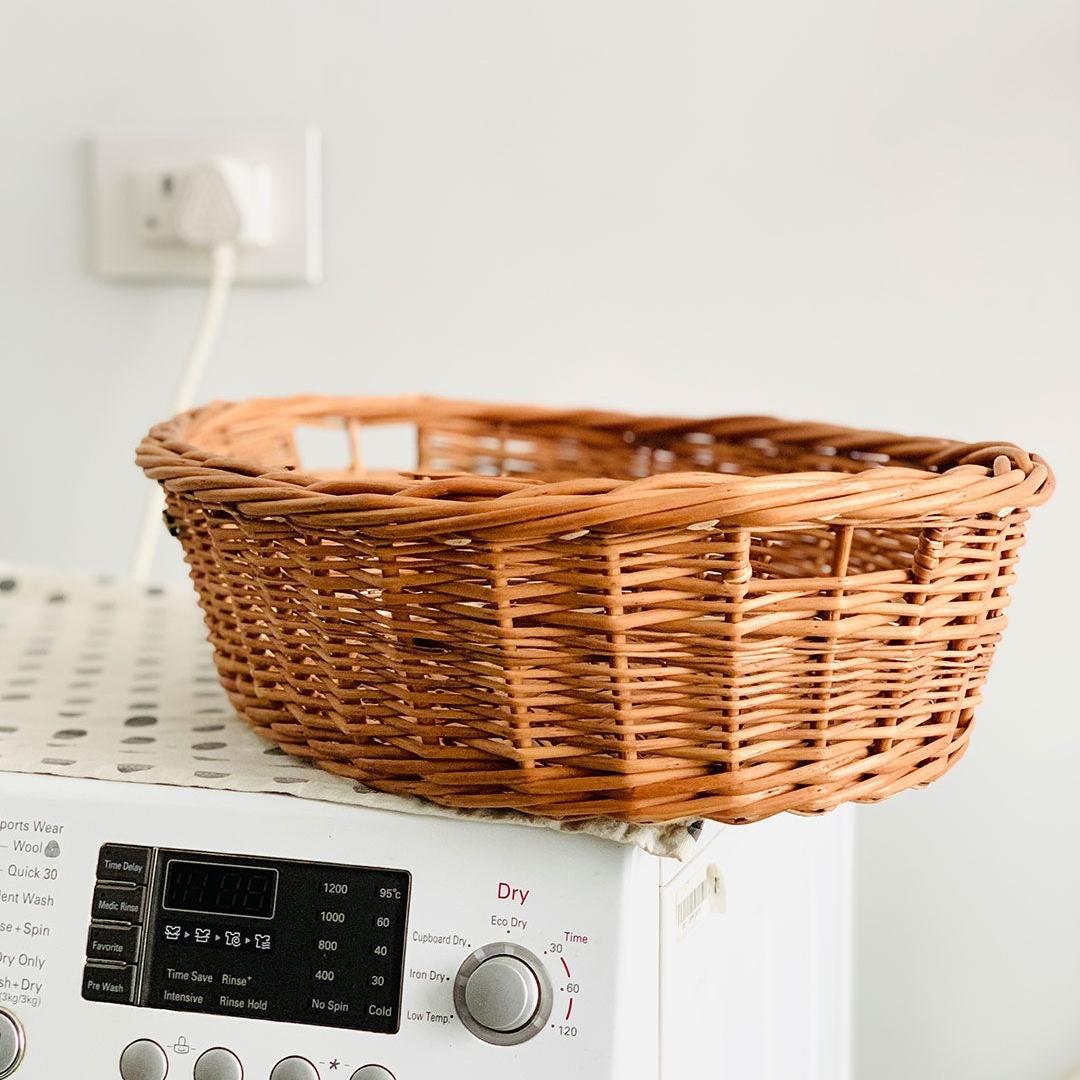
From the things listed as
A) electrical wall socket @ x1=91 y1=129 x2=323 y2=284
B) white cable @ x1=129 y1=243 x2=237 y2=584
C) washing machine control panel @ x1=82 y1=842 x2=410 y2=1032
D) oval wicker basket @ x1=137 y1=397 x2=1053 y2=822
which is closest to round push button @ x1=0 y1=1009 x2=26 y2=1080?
washing machine control panel @ x1=82 y1=842 x2=410 y2=1032

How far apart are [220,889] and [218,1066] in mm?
75

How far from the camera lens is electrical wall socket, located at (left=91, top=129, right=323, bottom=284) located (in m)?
1.11

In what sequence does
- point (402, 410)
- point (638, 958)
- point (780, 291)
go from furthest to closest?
1. point (780, 291)
2. point (402, 410)
3. point (638, 958)

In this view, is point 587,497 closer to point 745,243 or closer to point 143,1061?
point 143,1061

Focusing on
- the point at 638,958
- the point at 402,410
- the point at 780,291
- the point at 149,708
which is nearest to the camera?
the point at 638,958

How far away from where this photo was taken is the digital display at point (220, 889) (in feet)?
1.89

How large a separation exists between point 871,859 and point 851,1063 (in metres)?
0.16

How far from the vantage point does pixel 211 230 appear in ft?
3.62

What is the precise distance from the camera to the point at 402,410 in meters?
0.92

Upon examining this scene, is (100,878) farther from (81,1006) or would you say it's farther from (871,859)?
(871,859)

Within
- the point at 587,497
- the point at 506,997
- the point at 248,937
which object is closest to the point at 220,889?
the point at 248,937

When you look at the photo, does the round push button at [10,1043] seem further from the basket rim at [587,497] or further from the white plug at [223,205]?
the white plug at [223,205]

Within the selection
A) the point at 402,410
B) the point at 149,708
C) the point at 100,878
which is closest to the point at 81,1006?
the point at 100,878

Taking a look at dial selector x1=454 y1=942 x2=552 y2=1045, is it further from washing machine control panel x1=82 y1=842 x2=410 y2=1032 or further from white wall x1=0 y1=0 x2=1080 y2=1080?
white wall x1=0 y1=0 x2=1080 y2=1080
